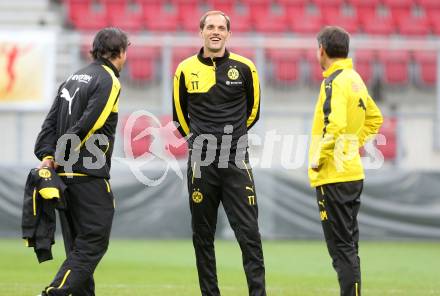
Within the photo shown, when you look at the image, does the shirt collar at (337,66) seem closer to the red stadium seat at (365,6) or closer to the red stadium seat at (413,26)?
the red stadium seat at (413,26)

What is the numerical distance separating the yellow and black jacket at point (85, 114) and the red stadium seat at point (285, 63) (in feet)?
27.1

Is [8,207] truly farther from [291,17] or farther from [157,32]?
[291,17]

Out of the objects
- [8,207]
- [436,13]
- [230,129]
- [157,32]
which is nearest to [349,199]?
[230,129]

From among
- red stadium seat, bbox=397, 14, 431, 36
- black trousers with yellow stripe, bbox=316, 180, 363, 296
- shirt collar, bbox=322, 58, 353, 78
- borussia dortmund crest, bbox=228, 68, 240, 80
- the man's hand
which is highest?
red stadium seat, bbox=397, 14, 431, 36

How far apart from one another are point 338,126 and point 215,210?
1.38m

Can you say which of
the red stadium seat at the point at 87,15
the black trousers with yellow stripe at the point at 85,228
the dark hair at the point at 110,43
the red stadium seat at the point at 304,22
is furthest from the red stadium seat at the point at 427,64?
the black trousers with yellow stripe at the point at 85,228

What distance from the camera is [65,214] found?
7.04 m

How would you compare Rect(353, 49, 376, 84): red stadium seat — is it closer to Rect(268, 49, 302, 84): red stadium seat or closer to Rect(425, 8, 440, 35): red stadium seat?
Rect(268, 49, 302, 84): red stadium seat

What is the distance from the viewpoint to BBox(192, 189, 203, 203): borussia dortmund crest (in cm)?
757

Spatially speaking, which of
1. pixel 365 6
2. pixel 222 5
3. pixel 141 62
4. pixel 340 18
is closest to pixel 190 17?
pixel 222 5

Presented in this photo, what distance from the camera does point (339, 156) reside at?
705cm

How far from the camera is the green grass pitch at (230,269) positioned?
9.01 m

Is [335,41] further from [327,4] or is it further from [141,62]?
[327,4]

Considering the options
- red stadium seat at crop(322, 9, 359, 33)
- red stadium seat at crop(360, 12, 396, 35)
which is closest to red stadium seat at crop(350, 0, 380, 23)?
red stadium seat at crop(360, 12, 396, 35)
